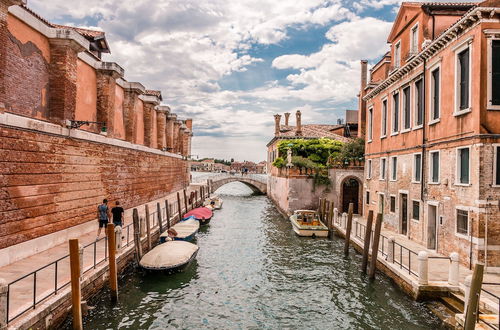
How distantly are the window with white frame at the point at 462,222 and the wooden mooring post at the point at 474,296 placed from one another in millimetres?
4606

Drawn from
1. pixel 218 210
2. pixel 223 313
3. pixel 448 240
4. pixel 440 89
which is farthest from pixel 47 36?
pixel 218 210

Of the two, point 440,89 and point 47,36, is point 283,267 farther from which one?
point 47,36

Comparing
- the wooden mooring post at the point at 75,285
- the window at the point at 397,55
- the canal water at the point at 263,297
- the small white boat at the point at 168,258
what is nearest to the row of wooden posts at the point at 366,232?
the canal water at the point at 263,297

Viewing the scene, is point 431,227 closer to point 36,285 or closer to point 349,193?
point 349,193

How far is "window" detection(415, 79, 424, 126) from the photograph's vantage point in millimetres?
13680

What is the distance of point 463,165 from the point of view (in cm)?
1079

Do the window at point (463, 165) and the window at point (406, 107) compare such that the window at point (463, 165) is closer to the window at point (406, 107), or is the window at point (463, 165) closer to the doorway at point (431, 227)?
the doorway at point (431, 227)

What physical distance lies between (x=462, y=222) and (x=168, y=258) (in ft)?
29.4

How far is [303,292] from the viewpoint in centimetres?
1064

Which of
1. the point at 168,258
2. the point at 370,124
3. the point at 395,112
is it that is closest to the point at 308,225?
the point at 370,124

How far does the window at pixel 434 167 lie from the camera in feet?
40.9

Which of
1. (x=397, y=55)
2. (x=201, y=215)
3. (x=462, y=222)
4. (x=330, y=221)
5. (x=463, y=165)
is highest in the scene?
(x=397, y=55)

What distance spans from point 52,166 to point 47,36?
419cm

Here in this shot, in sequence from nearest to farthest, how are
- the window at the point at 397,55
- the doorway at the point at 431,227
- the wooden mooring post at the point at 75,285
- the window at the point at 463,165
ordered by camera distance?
1. the wooden mooring post at the point at 75,285
2. the window at the point at 463,165
3. the doorway at the point at 431,227
4. the window at the point at 397,55
